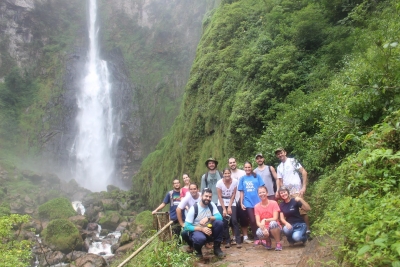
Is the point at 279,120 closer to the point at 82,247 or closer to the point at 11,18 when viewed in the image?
the point at 82,247

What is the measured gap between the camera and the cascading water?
137 feet

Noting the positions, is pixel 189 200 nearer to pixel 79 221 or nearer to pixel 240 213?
pixel 240 213

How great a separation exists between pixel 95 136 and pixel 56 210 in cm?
1690

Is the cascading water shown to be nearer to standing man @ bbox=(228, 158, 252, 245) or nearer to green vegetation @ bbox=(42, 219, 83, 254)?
green vegetation @ bbox=(42, 219, 83, 254)

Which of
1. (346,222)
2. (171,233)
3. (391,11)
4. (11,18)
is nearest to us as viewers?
(346,222)

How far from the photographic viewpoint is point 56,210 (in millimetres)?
26859

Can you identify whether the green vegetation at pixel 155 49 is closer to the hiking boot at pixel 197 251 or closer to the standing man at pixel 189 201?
the standing man at pixel 189 201

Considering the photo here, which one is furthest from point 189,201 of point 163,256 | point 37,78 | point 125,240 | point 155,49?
point 155,49

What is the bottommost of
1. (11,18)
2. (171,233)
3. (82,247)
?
(82,247)

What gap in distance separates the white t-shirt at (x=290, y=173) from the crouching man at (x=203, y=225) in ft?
5.39

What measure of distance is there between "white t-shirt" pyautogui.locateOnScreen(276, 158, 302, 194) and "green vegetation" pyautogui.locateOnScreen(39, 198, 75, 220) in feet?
77.5

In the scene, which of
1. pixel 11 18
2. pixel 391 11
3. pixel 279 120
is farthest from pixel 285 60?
pixel 11 18

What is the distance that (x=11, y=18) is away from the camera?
1928 inches

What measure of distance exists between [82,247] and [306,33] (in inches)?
687
